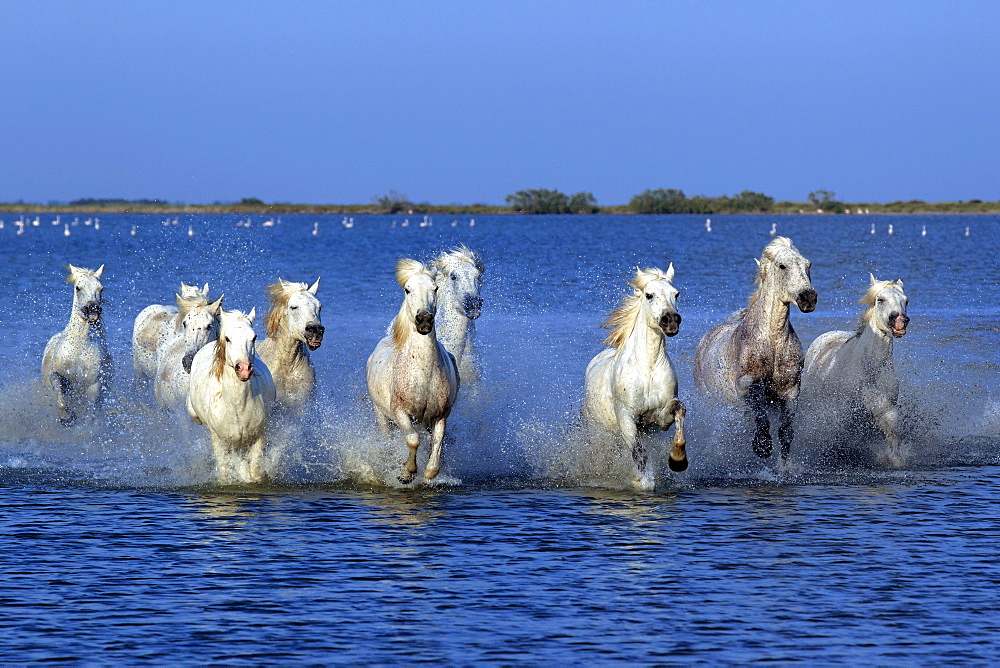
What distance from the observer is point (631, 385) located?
11.4 m

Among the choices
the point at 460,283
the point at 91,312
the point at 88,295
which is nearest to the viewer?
the point at 460,283

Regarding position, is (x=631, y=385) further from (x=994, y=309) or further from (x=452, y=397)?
(x=994, y=309)

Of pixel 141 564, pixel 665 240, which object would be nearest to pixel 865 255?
pixel 665 240

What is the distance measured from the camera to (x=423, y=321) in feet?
36.9

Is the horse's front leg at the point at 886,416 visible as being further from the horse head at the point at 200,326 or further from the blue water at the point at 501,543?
the horse head at the point at 200,326

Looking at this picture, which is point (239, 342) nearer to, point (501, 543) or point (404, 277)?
point (404, 277)

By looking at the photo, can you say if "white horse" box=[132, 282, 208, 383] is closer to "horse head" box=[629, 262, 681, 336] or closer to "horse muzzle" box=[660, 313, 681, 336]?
"horse head" box=[629, 262, 681, 336]

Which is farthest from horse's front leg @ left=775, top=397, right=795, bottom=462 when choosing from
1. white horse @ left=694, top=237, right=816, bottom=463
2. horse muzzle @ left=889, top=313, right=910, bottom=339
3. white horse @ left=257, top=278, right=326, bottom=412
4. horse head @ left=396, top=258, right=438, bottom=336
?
white horse @ left=257, top=278, right=326, bottom=412

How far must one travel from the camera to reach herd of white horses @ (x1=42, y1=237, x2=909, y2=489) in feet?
37.0

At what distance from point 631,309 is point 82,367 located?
6830 mm

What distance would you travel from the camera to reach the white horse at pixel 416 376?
11.4 m

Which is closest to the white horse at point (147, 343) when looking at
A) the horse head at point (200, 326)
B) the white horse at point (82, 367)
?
the white horse at point (82, 367)

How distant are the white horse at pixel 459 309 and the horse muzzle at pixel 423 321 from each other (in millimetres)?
2775

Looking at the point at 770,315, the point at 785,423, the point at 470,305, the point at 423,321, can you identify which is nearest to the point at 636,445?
the point at 785,423
